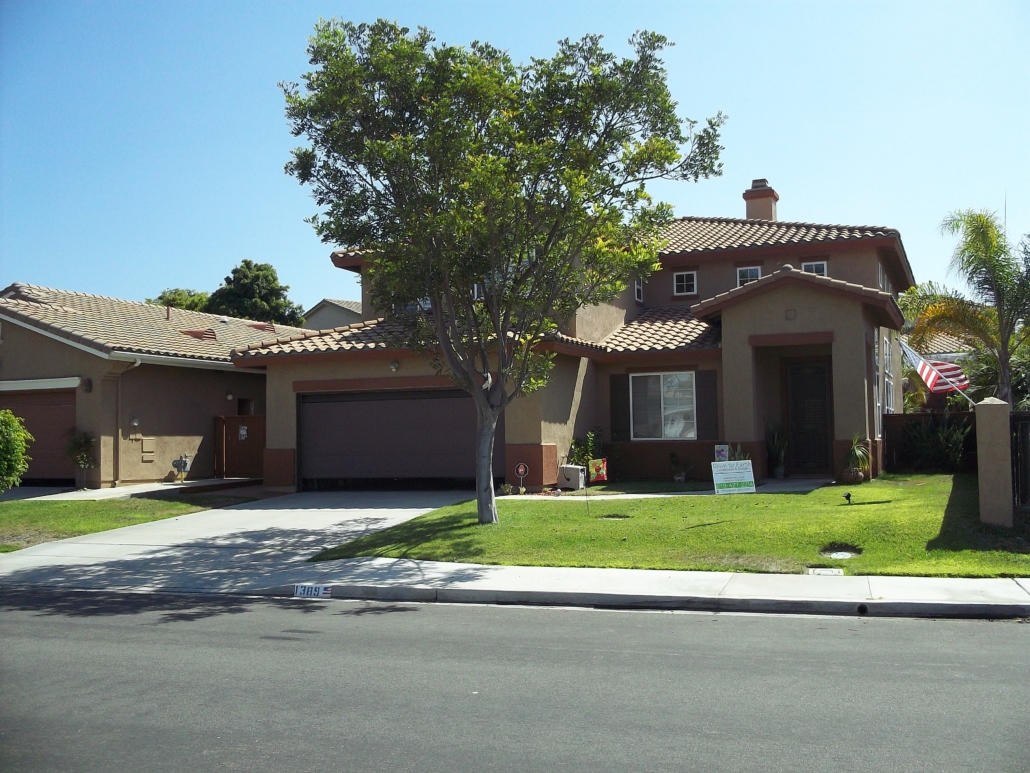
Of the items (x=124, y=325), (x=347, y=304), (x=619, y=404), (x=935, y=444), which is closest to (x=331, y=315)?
(x=347, y=304)

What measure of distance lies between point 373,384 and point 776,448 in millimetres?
8793

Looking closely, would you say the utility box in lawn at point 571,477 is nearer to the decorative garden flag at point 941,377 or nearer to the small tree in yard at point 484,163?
the small tree in yard at point 484,163

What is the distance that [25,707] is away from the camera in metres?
6.40

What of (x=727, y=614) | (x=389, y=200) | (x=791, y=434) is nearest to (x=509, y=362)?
(x=389, y=200)

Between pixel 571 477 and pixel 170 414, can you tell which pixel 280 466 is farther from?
pixel 571 477

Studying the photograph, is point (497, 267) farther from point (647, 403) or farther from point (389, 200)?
point (647, 403)

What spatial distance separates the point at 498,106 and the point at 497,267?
2.31 m

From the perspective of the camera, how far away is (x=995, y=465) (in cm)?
1252

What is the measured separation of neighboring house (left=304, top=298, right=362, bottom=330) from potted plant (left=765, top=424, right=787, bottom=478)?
3023 centimetres

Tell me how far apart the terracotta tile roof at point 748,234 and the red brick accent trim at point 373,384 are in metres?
6.86

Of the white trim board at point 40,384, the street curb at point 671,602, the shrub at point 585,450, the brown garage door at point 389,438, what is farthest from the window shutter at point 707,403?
the white trim board at point 40,384

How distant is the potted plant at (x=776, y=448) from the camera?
20.5 meters

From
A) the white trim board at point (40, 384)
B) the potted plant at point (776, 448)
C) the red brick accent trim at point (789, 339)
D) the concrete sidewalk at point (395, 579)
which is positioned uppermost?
the red brick accent trim at point (789, 339)

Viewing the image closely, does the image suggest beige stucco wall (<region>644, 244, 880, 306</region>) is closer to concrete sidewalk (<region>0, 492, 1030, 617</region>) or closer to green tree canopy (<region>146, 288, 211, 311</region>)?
concrete sidewalk (<region>0, 492, 1030, 617</region>)
